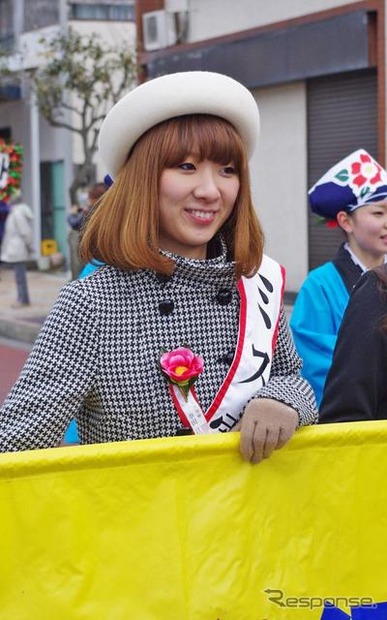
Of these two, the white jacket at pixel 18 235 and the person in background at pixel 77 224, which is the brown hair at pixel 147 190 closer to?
the person in background at pixel 77 224

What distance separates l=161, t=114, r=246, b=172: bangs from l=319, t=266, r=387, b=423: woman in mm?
467

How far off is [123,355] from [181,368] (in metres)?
0.13

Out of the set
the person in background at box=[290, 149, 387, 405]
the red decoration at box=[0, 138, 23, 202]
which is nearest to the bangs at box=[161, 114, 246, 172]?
the person in background at box=[290, 149, 387, 405]

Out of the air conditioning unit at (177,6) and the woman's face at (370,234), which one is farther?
the air conditioning unit at (177,6)

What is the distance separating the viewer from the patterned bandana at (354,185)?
4680mm

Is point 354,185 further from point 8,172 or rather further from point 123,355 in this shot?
point 8,172

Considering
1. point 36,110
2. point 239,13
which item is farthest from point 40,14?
point 239,13

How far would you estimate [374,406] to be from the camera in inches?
110

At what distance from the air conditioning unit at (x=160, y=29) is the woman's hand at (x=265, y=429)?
16.2 m

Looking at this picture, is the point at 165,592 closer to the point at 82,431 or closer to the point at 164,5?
the point at 82,431

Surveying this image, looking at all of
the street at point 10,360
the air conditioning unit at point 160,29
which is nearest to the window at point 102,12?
the air conditioning unit at point 160,29

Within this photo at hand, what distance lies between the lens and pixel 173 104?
2.58m

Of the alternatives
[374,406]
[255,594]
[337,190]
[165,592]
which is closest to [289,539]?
[255,594]

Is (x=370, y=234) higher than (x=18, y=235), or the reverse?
(x=370, y=234)
